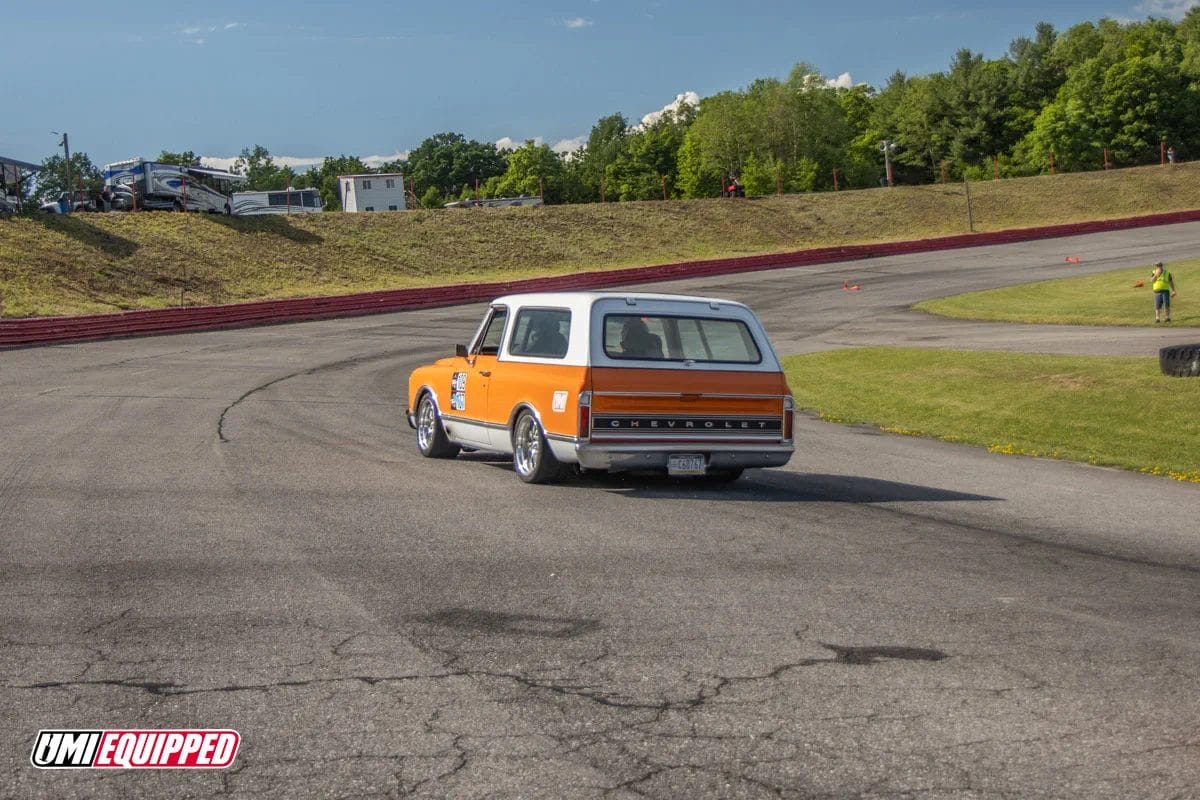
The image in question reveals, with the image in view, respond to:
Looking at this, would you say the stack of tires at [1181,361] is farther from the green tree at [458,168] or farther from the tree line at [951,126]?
the green tree at [458,168]

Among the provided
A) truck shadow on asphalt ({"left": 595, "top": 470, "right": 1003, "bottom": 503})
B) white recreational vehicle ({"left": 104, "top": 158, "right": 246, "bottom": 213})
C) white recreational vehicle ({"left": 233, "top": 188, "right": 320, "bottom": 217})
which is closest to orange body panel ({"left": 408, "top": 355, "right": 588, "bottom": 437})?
truck shadow on asphalt ({"left": 595, "top": 470, "right": 1003, "bottom": 503})

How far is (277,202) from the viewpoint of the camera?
65875 mm

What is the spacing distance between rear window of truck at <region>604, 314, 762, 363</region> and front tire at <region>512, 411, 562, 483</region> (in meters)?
1.05

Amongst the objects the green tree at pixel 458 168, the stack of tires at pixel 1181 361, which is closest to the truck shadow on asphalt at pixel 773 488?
the stack of tires at pixel 1181 361

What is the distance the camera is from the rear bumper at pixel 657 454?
11750mm

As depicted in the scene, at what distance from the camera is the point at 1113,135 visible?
111 metres

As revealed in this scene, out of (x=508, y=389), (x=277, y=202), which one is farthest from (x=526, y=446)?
(x=277, y=202)

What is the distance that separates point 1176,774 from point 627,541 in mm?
5153

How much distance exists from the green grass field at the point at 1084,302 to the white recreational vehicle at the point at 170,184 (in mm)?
32863

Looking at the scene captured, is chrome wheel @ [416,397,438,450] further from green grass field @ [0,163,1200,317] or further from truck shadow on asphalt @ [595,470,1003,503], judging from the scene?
green grass field @ [0,163,1200,317]

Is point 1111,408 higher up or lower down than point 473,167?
lower down

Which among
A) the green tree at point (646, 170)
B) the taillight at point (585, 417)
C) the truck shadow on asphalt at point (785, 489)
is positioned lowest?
the truck shadow on asphalt at point (785, 489)

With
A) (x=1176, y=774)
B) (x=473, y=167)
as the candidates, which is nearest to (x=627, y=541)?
(x=1176, y=774)

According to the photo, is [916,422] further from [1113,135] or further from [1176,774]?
[1113,135]
